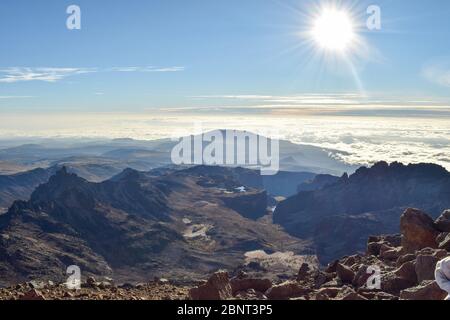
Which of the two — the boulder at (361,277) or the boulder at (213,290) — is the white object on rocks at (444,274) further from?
the boulder at (361,277)

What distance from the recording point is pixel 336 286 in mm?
24000

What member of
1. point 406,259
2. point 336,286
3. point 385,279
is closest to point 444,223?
point 406,259

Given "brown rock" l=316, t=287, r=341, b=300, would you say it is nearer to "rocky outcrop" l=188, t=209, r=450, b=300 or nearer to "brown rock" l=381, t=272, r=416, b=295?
"rocky outcrop" l=188, t=209, r=450, b=300

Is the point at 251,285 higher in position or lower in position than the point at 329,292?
lower

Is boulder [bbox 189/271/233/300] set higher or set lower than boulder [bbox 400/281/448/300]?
lower

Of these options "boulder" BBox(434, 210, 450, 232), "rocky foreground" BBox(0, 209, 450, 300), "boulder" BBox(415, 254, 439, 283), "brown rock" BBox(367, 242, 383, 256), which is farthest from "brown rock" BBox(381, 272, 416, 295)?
"brown rock" BBox(367, 242, 383, 256)

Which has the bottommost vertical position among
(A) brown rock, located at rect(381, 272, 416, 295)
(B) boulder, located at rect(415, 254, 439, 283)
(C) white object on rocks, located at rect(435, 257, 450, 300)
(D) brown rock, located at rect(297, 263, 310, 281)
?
(D) brown rock, located at rect(297, 263, 310, 281)

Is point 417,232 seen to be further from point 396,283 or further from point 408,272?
point 396,283

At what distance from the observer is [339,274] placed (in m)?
25.7

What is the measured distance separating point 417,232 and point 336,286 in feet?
29.0

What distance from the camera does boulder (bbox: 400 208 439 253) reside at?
28.9 meters
